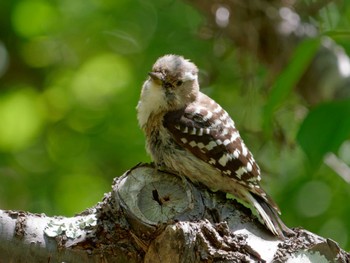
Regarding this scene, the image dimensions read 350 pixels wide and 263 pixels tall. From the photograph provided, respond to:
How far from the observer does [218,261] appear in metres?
2.60

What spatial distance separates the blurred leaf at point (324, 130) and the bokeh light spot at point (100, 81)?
3.89m

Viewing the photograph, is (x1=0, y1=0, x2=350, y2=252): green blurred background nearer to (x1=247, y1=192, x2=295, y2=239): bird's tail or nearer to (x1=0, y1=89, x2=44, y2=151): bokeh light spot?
(x1=0, y1=89, x2=44, y2=151): bokeh light spot

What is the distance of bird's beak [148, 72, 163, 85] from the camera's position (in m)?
3.96

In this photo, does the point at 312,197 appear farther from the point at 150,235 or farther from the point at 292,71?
the point at 150,235

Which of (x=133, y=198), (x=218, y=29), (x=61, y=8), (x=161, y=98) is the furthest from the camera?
(x=61, y=8)

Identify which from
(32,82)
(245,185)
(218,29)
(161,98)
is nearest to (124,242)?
(245,185)

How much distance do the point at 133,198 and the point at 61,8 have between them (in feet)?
13.4

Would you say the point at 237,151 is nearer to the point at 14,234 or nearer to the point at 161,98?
the point at 161,98

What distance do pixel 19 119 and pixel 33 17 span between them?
84 centimetres

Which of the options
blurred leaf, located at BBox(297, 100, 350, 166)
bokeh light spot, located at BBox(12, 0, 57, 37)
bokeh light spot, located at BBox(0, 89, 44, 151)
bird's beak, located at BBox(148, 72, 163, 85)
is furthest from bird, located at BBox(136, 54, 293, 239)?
bokeh light spot, located at BBox(0, 89, 44, 151)

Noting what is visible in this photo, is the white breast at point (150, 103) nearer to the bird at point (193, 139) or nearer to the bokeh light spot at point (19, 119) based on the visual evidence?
the bird at point (193, 139)

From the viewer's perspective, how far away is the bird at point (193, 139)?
3.53m

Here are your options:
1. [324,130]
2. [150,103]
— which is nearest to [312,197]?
[150,103]

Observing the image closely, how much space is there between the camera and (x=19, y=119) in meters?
6.73
